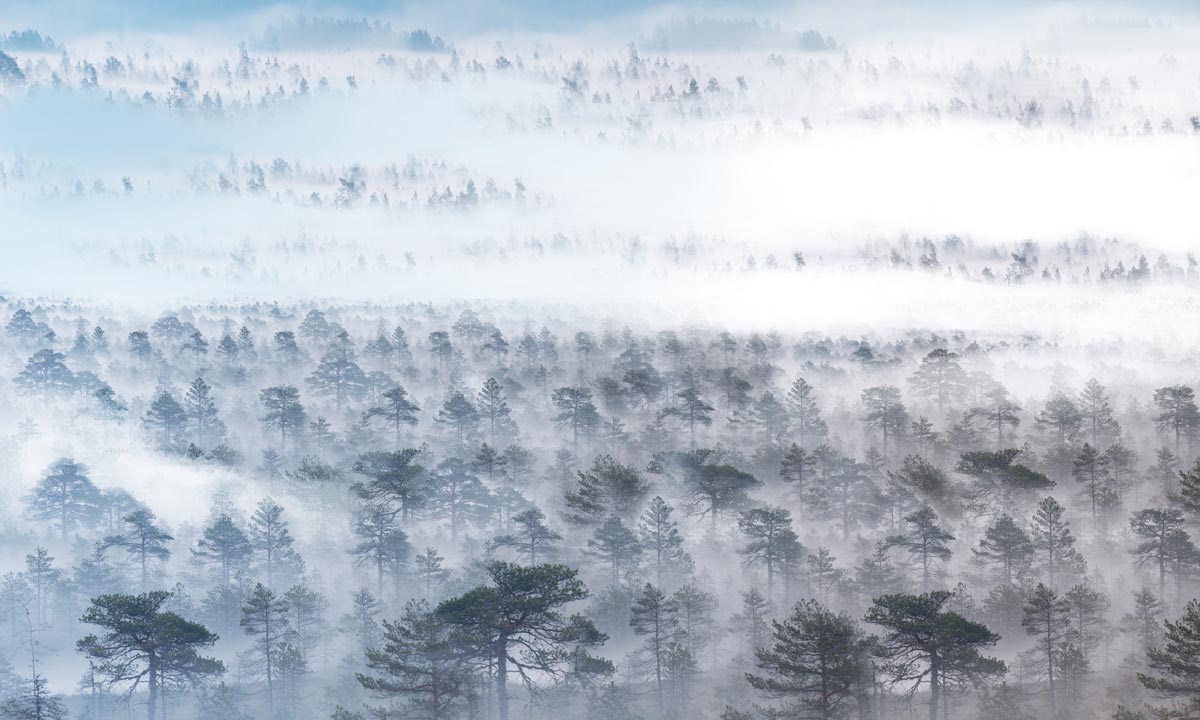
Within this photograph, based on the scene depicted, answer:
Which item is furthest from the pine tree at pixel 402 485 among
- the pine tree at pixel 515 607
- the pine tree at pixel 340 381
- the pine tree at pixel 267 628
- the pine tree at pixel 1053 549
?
the pine tree at pixel 1053 549

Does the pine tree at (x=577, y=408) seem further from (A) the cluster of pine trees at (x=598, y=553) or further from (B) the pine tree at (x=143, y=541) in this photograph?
(B) the pine tree at (x=143, y=541)

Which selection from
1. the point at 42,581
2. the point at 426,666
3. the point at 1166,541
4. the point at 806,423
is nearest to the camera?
the point at 426,666

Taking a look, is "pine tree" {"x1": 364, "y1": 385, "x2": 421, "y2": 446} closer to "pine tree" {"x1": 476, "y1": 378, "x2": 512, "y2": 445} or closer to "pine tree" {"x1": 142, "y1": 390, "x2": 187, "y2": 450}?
"pine tree" {"x1": 476, "y1": 378, "x2": 512, "y2": 445}

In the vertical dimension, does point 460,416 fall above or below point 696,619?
above

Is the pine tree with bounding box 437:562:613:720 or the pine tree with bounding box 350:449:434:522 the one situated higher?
the pine tree with bounding box 350:449:434:522

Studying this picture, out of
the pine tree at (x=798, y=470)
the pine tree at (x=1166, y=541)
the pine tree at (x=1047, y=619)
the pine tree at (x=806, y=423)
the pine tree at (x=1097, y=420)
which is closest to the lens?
the pine tree at (x=1047, y=619)

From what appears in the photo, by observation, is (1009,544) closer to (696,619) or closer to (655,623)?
(696,619)

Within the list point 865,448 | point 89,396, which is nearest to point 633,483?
point 865,448

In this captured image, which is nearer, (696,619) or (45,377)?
(696,619)

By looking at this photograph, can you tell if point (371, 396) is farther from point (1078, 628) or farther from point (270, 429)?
point (1078, 628)

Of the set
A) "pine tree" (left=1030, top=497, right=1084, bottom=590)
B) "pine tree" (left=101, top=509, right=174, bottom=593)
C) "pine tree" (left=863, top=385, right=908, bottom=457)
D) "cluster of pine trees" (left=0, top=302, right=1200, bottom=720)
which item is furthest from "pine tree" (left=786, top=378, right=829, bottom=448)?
"pine tree" (left=101, top=509, right=174, bottom=593)

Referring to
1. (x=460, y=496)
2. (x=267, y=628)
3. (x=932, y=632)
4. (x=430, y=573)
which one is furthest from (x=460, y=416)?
(x=932, y=632)
